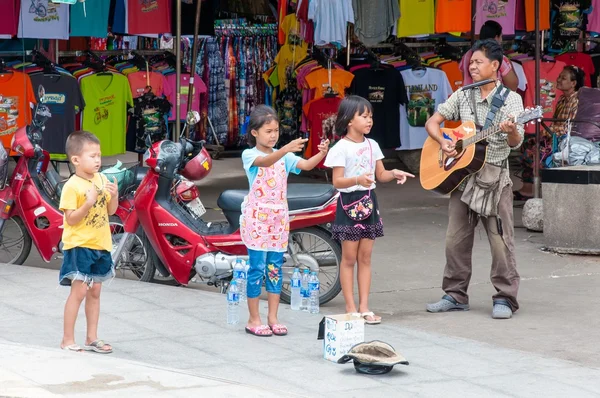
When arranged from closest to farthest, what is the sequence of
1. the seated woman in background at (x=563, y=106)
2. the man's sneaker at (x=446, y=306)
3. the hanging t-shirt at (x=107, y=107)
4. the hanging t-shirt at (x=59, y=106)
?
the man's sneaker at (x=446, y=306) < the hanging t-shirt at (x=59, y=106) < the seated woman in background at (x=563, y=106) < the hanging t-shirt at (x=107, y=107)

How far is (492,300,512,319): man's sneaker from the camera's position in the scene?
7461 millimetres

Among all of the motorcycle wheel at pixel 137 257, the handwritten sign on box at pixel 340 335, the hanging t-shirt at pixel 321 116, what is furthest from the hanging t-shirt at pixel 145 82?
the handwritten sign on box at pixel 340 335

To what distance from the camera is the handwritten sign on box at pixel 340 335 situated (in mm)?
6133

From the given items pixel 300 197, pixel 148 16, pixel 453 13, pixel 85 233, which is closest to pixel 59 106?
pixel 148 16

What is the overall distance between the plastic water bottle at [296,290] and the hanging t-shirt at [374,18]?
5479 mm

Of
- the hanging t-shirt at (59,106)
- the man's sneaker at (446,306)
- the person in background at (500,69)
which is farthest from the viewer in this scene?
the hanging t-shirt at (59,106)

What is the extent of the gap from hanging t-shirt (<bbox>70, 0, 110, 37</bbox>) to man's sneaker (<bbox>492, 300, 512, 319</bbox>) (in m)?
6.20

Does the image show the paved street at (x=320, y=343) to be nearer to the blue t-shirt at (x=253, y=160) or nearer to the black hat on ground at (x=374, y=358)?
the black hat on ground at (x=374, y=358)

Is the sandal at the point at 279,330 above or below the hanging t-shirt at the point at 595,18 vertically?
below

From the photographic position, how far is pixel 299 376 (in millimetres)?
5898

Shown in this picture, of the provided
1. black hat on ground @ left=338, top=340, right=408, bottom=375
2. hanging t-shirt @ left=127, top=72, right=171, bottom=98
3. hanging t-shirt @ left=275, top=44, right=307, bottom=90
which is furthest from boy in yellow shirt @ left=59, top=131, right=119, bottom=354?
hanging t-shirt @ left=275, top=44, right=307, bottom=90

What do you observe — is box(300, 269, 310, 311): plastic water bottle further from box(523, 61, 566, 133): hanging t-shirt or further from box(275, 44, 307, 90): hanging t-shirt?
box(523, 61, 566, 133): hanging t-shirt

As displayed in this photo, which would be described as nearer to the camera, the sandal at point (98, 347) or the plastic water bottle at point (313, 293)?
the sandal at point (98, 347)

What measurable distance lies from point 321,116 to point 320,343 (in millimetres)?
6892
